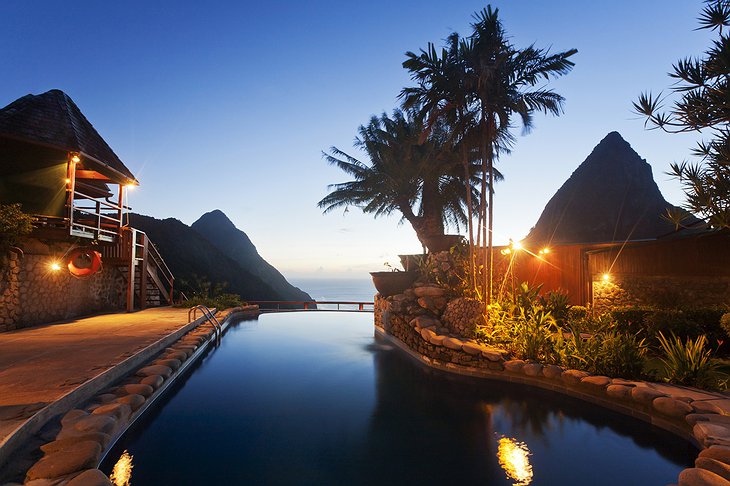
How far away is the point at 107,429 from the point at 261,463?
178cm

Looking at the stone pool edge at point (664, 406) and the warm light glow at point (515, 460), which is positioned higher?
the stone pool edge at point (664, 406)

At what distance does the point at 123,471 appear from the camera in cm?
410

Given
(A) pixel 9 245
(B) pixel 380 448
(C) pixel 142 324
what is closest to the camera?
(B) pixel 380 448

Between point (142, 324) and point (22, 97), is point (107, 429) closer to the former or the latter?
point (142, 324)

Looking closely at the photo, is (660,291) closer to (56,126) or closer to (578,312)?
(578,312)

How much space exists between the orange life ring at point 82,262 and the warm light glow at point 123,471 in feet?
25.7

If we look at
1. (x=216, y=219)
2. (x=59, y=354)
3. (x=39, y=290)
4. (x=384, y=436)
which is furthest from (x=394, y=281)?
(x=216, y=219)

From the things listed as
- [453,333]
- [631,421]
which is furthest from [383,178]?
[631,421]

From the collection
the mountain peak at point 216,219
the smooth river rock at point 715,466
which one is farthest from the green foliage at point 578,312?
the mountain peak at point 216,219

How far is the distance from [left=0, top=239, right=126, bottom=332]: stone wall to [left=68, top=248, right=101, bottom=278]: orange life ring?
71cm

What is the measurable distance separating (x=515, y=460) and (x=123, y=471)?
4.39 metres

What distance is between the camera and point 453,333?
9656mm

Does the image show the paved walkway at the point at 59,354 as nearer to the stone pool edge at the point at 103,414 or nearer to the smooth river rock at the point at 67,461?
the stone pool edge at the point at 103,414

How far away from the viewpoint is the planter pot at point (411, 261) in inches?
543
